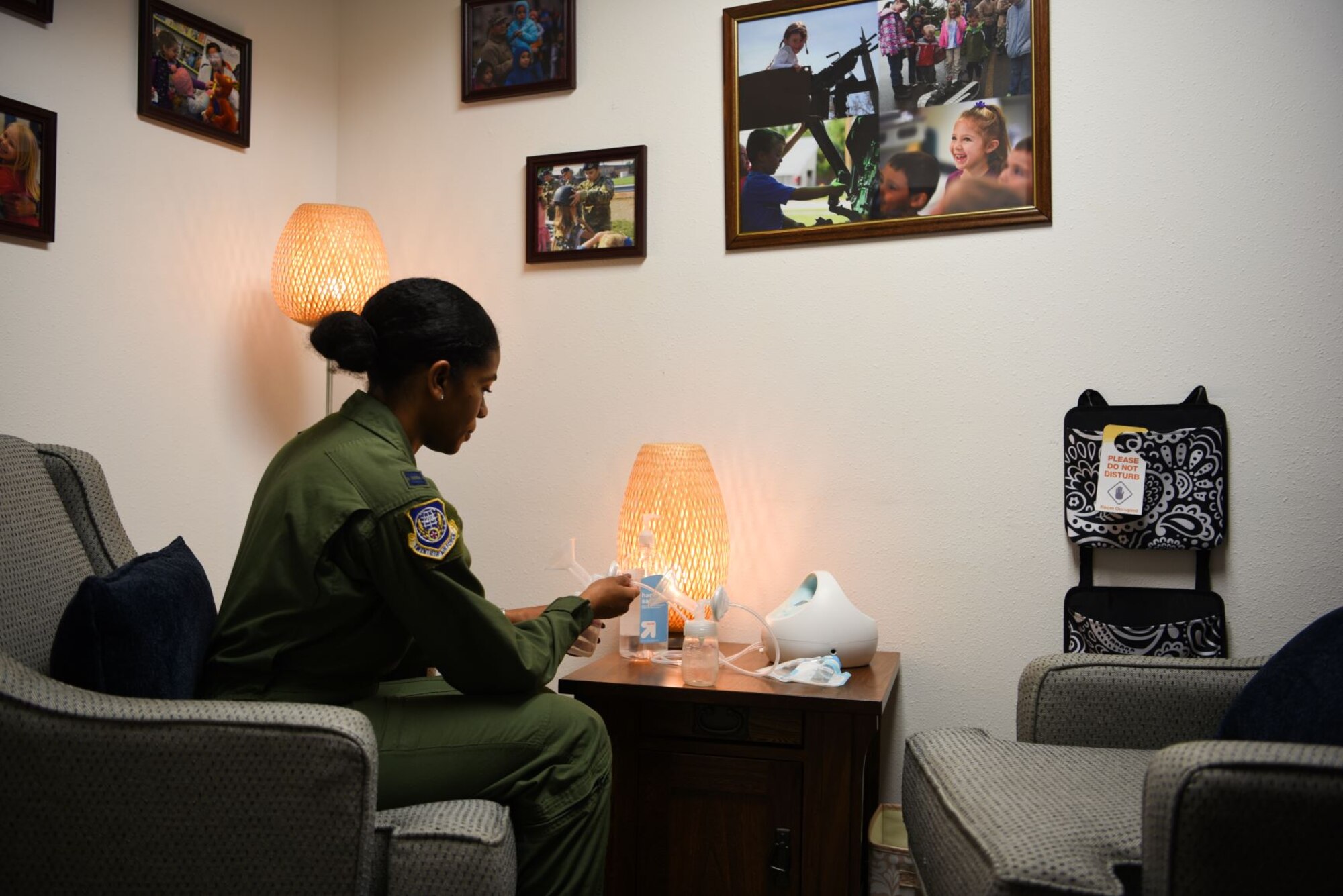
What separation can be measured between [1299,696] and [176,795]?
140cm

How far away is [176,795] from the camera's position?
3.96ft

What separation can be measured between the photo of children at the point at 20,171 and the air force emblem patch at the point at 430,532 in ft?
3.72

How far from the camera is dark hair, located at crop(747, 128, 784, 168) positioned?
2355 millimetres

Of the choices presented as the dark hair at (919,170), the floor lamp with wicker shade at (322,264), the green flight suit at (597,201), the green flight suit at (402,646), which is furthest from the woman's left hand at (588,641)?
the dark hair at (919,170)

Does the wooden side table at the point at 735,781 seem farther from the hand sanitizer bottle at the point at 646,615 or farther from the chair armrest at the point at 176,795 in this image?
the chair armrest at the point at 176,795

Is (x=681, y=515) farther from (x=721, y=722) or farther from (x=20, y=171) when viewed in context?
(x=20, y=171)

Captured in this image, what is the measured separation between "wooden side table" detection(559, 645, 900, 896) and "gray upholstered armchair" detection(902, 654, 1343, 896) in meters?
0.20

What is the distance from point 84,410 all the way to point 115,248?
35 cm

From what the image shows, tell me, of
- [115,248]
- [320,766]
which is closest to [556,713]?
[320,766]

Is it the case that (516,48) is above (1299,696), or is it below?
above

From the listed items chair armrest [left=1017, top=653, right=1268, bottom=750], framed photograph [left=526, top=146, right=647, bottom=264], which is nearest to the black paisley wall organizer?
chair armrest [left=1017, top=653, right=1268, bottom=750]

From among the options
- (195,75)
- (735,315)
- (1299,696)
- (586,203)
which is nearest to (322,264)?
(195,75)

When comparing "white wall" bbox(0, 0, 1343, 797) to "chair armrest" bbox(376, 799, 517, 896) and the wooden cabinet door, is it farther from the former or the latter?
"chair armrest" bbox(376, 799, 517, 896)

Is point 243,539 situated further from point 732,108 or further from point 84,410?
point 732,108
